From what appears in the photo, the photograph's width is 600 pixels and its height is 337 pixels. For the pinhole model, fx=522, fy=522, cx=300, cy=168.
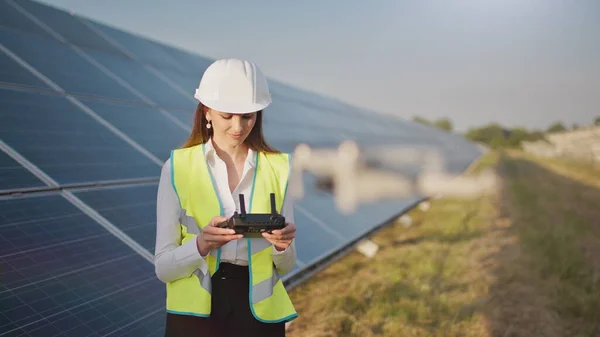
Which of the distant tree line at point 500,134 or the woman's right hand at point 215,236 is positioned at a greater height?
the woman's right hand at point 215,236

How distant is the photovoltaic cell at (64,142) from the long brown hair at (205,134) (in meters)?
2.46

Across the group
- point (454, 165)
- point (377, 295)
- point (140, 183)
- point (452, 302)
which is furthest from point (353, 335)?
point (454, 165)

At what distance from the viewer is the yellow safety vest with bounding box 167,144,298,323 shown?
206 centimetres

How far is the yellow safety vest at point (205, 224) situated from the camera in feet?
6.77

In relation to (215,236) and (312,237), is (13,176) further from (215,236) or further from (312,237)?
(312,237)

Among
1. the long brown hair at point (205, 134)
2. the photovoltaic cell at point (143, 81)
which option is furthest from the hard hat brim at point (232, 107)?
the photovoltaic cell at point (143, 81)

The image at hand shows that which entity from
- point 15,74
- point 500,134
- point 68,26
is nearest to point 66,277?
point 15,74

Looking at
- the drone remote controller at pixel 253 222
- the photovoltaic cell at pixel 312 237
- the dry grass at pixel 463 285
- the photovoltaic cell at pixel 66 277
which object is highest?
the drone remote controller at pixel 253 222

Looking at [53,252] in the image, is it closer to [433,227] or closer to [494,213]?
[433,227]

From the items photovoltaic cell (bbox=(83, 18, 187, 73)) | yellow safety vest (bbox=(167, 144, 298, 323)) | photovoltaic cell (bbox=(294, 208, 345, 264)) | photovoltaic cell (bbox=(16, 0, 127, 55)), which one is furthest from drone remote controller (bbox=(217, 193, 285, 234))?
photovoltaic cell (bbox=(83, 18, 187, 73))

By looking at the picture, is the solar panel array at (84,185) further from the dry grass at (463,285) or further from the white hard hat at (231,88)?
the white hard hat at (231,88)

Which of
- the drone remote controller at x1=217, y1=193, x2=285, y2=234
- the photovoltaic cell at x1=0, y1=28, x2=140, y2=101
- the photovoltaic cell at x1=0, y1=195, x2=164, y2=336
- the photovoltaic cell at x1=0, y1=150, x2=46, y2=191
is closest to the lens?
the drone remote controller at x1=217, y1=193, x2=285, y2=234

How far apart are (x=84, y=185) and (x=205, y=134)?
2.52 metres

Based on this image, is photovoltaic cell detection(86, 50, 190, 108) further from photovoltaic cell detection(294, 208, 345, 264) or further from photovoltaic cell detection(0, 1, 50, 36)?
photovoltaic cell detection(294, 208, 345, 264)
